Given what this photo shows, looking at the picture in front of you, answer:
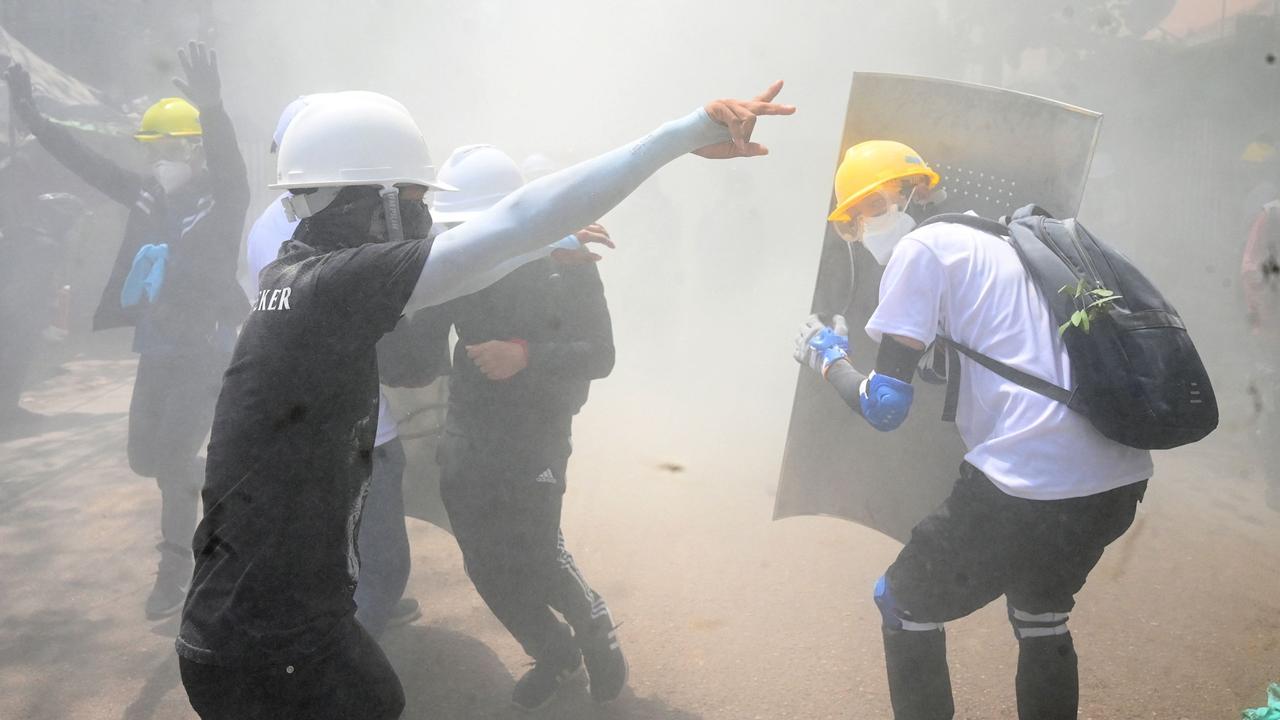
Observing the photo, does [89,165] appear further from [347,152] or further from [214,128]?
[347,152]

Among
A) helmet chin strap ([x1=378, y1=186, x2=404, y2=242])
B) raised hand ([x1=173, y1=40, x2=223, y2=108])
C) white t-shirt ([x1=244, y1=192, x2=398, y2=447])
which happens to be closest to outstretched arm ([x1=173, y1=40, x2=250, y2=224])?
raised hand ([x1=173, y1=40, x2=223, y2=108])

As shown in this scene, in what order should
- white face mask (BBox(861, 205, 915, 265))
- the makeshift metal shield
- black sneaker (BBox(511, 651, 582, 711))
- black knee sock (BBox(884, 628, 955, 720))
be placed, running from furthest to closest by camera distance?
the makeshift metal shield < black sneaker (BBox(511, 651, 582, 711)) < white face mask (BBox(861, 205, 915, 265)) < black knee sock (BBox(884, 628, 955, 720))

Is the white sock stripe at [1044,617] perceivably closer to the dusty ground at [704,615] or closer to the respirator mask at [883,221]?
the dusty ground at [704,615]

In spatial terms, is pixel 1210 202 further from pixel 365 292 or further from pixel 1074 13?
pixel 365 292

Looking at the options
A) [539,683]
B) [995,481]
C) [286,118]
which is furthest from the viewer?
[539,683]

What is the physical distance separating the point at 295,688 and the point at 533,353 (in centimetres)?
125

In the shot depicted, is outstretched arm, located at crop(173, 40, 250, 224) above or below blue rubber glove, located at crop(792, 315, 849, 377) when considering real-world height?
above

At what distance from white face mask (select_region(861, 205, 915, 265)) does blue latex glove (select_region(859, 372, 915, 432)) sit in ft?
2.28

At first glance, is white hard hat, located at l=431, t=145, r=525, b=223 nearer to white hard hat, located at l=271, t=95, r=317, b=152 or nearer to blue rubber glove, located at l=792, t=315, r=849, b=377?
white hard hat, located at l=271, t=95, r=317, b=152

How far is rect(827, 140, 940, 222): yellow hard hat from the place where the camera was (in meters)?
2.54

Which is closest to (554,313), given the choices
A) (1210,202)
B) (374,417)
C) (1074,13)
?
(374,417)

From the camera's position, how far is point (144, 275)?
3475 mm

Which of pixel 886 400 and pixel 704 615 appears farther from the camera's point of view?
pixel 704 615

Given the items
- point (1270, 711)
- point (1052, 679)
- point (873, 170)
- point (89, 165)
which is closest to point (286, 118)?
point (873, 170)
